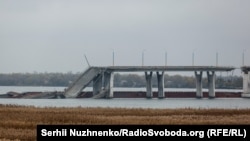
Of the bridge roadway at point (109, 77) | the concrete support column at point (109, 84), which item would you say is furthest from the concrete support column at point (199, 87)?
the concrete support column at point (109, 84)

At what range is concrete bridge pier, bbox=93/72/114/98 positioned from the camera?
6398 inches

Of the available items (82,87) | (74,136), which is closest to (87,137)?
(74,136)

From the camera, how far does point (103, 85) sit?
545 ft

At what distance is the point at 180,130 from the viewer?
69.7ft

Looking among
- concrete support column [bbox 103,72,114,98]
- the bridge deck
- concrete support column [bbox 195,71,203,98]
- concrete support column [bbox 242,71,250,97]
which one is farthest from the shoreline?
concrete support column [bbox 195,71,203,98]

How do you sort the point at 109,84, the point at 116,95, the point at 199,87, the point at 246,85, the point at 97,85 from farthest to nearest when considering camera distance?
the point at 246,85
the point at 116,95
the point at 199,87
the point at 97,85
the point at 109,84

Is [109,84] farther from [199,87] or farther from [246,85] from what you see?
[246,85]

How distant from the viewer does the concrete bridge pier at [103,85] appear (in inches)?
6398

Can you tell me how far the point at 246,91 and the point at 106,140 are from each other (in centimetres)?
16318

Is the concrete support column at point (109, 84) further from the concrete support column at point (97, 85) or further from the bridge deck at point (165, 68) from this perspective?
the bridge deck at point (165, 68)

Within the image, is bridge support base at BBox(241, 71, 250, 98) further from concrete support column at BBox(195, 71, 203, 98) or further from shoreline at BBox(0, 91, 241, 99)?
concrete support column at BBox(195, 71, 203, 98)

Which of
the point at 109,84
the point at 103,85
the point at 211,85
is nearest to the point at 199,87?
the point at 211,85

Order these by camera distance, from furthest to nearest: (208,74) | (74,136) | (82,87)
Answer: (208,74) → (82,87) → (74,136)

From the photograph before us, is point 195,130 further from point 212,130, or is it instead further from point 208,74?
point 208,74
